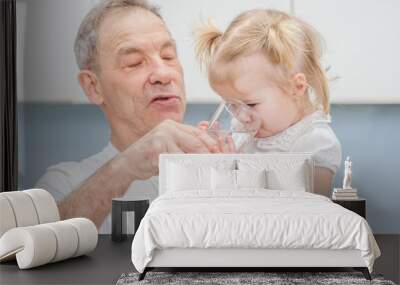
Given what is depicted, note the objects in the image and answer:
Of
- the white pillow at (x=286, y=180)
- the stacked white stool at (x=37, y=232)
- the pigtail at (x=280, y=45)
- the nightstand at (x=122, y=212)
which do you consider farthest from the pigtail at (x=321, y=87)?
the stacked white stool at (x=37, y=232)

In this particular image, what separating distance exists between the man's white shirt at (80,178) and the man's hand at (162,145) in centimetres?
11

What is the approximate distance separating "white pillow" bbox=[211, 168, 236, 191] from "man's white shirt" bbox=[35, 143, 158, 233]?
3.37 feet

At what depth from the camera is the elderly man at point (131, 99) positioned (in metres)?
7.73

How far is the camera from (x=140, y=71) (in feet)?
25.3

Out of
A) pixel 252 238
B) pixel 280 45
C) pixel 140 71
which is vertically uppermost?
pixel 280 45

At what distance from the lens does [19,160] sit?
25.9ft

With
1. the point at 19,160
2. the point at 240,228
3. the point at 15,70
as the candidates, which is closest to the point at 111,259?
the point at 240,228

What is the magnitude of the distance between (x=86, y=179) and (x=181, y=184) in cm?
134

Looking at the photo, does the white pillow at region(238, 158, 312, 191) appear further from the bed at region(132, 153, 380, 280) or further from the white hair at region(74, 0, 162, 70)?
the white hair at region(74, 0, 162, 70)

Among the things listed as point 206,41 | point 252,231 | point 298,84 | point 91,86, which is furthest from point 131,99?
point 252,231

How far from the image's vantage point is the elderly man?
7.73m

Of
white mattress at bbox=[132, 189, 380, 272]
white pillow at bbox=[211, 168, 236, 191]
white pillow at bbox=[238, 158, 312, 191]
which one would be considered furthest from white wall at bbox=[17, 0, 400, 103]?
white mattress at bbox=[132, 189, 380, 272]

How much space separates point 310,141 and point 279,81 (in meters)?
0.73

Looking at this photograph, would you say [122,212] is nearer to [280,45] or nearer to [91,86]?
[91,86]
